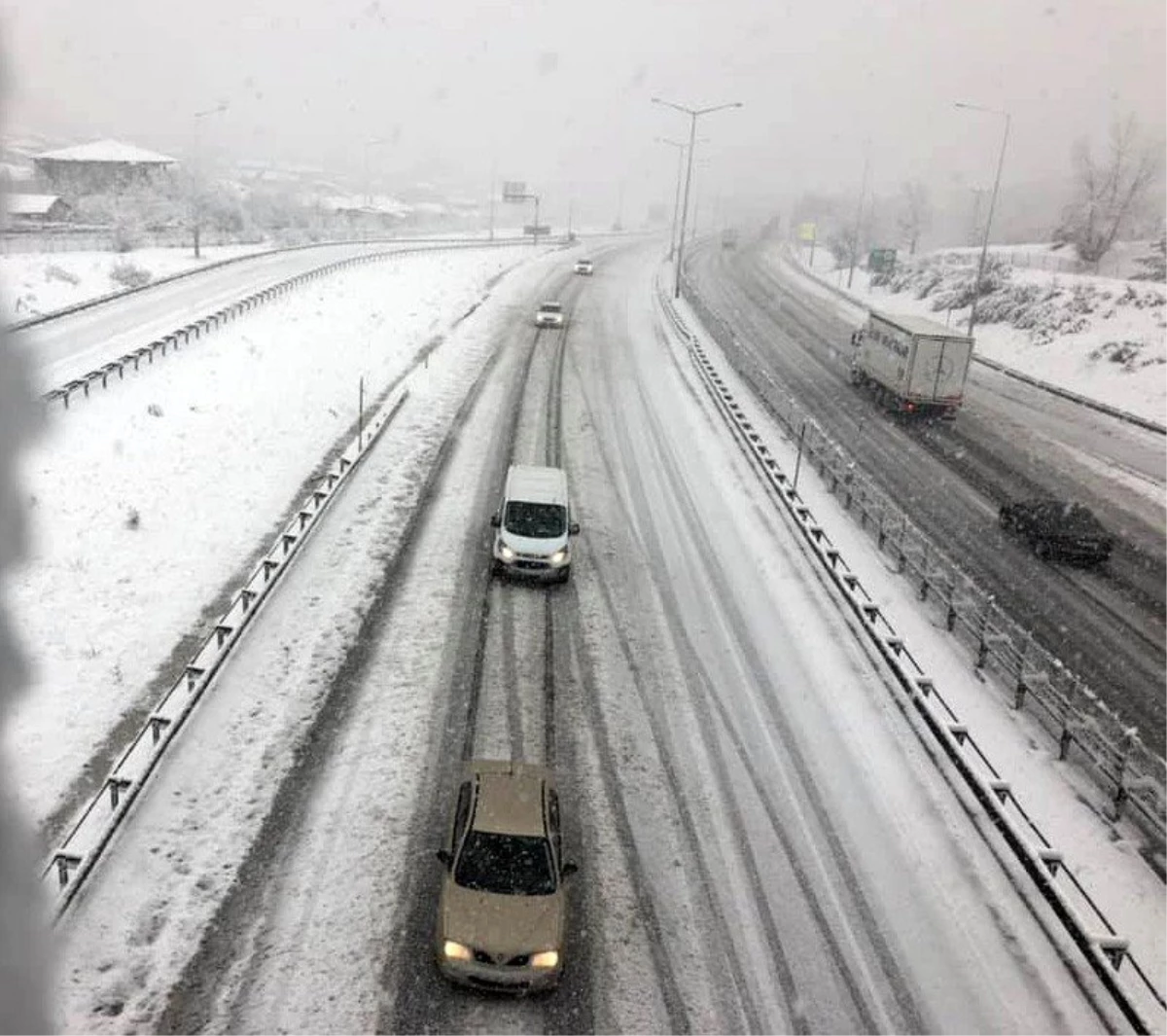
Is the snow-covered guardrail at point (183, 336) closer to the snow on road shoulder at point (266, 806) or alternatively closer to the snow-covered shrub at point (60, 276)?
the snow on road shoulder at point (266, 806)

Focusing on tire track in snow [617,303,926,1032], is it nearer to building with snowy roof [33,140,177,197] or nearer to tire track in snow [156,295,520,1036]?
tire track in snow [156,295,520,1036]

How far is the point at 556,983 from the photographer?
34.8 ft

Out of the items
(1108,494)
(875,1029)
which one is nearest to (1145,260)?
(1108,494)

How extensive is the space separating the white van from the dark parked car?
11708 millimetres

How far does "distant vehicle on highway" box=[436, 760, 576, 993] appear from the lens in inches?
408

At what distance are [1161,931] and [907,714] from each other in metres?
5.02

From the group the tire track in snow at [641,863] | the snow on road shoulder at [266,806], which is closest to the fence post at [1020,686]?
the tire track in snow at [641,863]

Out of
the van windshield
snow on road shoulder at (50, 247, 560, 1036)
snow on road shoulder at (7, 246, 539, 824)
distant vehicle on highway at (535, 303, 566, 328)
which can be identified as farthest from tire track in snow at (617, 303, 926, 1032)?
distant vehicle on highway at (535, 303, 566, 328)

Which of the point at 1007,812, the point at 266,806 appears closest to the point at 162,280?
the point at 266,806

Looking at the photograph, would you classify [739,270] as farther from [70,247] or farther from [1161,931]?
[1161,931]

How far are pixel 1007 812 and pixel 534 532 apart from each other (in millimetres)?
10554

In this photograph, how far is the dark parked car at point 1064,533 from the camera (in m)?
23.5

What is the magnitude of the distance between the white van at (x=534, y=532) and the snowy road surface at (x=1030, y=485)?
9675 mm

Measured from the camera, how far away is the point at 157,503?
2302cm
